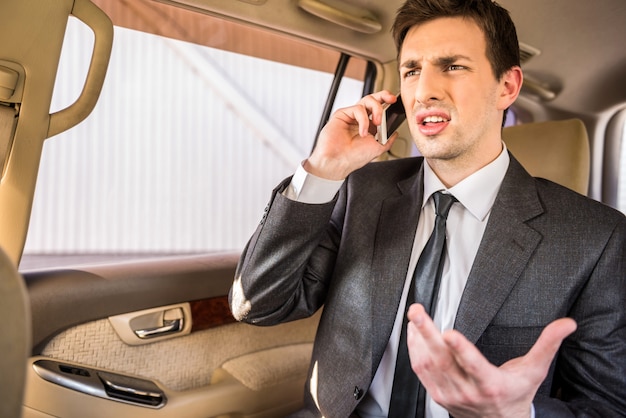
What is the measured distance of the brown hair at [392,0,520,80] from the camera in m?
1.52

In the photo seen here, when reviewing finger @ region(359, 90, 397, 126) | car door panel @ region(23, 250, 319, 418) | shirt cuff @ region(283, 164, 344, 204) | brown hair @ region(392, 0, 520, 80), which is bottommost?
car door panel @ region(23, 250, 319, 418)


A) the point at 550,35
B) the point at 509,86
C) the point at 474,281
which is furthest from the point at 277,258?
the point at 550,35

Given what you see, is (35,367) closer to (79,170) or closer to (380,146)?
(79,170)

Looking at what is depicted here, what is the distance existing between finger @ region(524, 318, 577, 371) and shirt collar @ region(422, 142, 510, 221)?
1.78ft

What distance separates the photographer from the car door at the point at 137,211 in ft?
5.03

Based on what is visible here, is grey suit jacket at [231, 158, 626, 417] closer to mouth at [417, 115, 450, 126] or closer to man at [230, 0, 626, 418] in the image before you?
man at [230, 0, 626, 418]

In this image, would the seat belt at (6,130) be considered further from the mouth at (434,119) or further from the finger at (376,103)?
the mouth at (434,119)

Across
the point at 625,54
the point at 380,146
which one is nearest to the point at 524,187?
the point at 380,146

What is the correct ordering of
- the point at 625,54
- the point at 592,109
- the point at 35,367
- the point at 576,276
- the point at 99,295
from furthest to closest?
the point at 592,109
the point at 625,54
the point at 99,295
the point at 35,367
the point at 576,276

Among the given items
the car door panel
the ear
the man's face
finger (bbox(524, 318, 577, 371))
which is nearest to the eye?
the man's face

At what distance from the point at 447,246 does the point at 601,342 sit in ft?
1.33

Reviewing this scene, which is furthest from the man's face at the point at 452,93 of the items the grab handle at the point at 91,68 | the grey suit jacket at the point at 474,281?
the grab handle at the point at 91,68

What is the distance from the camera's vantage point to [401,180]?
1668mm

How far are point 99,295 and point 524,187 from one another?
126cm
